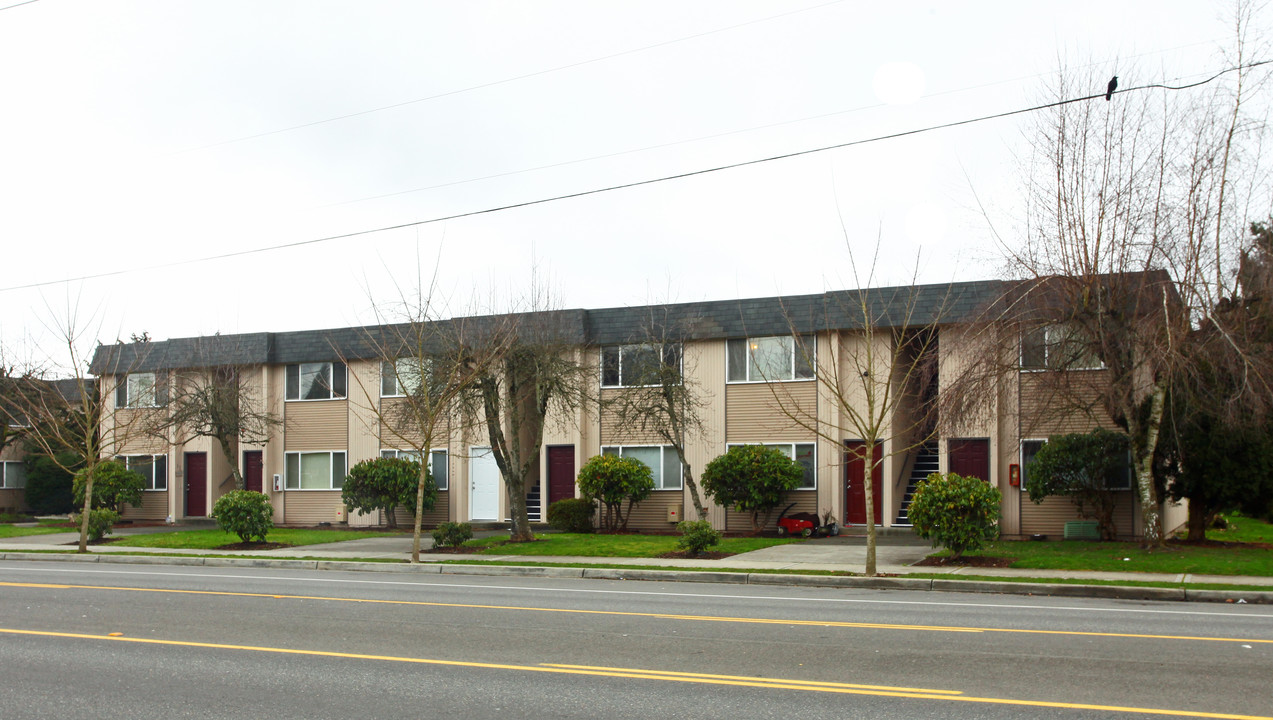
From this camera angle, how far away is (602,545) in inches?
865

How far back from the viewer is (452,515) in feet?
97.8

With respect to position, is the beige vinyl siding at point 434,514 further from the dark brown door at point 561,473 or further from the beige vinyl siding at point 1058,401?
the beige vinyl siding at point 1058,401

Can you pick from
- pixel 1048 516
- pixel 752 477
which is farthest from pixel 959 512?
pixel 752 477

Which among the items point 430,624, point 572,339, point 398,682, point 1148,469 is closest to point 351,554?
point 572,339

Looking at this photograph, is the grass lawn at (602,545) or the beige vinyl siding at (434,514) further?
the beige vinyl siding at (434,514)

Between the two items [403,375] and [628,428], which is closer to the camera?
[403,375]

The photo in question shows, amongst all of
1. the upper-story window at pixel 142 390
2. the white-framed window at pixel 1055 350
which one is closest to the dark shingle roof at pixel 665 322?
the upper-story window at pixel 142 390

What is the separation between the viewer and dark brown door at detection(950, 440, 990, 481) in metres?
24.6

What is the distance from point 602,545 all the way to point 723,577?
5.36 metres

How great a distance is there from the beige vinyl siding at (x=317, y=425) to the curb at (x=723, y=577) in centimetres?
905

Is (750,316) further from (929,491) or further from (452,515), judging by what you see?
(452,515)

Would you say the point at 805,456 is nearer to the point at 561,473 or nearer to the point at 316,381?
the point at 561,473

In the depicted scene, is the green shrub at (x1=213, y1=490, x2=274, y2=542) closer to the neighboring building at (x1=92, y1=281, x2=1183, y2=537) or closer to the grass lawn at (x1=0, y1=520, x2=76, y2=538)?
the neighboring building at (x1=92, y1=281, x2=1183, y2=537)

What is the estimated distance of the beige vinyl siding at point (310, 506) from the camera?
103 ft
